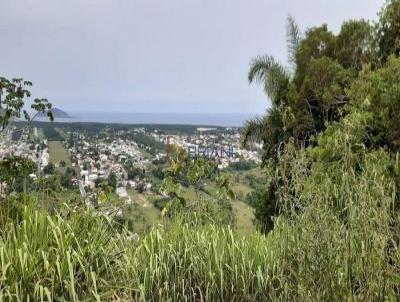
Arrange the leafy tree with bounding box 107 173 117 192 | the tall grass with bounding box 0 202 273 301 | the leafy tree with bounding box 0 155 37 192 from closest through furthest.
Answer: the tall grass with bounding box 0 202 273 301 → the leafy tree with bounding box 0 155 37 192 → the leafy tree with bounding box 107 173 117 192

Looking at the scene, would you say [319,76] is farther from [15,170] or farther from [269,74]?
[15,170]

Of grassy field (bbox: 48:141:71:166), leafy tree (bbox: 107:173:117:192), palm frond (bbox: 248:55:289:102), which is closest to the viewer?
leafy tree (bbox: 107:173:117:192)

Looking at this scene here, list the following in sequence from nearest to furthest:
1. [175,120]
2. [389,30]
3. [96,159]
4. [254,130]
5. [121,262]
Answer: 1. [121,262]
2. [96,159]
3. [389,30]
4. [254,130]
5. [175,120]

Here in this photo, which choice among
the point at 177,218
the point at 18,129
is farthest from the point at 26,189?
the point at 177,218

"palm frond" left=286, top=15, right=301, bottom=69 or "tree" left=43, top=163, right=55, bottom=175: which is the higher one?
"palm frond" left=286, top=15, right=301, bottom=69

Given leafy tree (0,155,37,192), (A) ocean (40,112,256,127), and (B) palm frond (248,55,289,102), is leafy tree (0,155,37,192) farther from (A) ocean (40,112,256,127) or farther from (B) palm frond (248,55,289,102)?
(B) palm frond (248,55,289,102)

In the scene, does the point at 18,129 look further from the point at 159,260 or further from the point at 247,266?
the point at 247,266

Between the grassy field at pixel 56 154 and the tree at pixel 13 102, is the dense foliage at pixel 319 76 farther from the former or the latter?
the tree at pixel 13 102

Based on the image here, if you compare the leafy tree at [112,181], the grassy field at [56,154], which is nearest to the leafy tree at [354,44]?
the grassy field at [56,154]

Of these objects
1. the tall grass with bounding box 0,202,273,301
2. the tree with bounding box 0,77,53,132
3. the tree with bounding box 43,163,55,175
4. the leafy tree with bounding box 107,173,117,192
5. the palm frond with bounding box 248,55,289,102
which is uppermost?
the palm frond with bounding box 248,55,289,102

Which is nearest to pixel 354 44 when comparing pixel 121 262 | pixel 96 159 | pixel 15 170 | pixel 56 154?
pixel 96 159

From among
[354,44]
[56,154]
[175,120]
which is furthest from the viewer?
[175,120]

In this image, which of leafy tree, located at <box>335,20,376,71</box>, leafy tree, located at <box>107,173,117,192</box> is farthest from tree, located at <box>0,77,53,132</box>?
leafy tree, located at <box>335,20,376,71</box>
